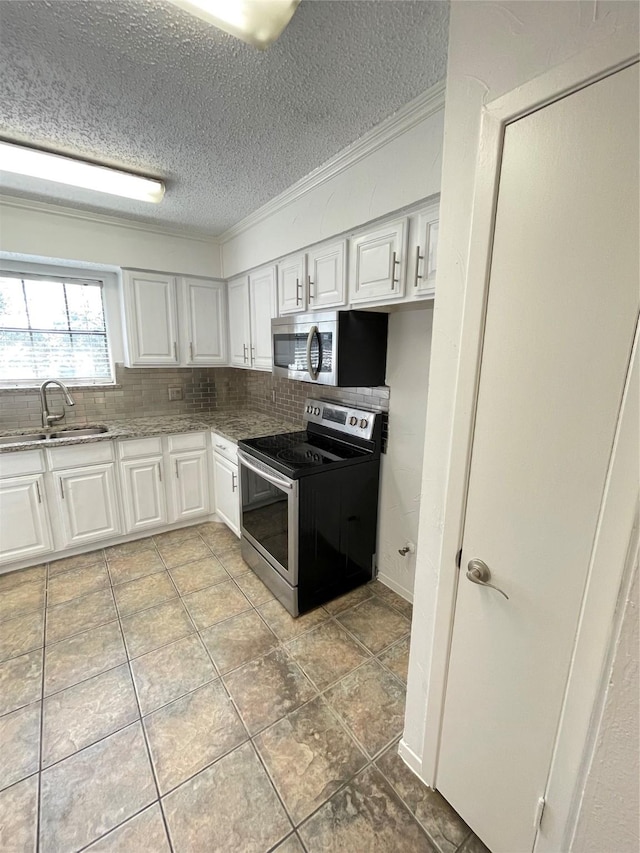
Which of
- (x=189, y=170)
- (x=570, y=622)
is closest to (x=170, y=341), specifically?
(x=189, y=170)

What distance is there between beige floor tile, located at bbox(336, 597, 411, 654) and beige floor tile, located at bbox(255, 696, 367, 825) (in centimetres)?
47

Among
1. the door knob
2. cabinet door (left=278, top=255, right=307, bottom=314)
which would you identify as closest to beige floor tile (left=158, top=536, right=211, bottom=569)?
cabinet door (left=278, top=255, right=307, bottom=314)

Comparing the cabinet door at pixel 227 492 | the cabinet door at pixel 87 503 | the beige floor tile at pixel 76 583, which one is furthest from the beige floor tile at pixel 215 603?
the cabinet door at pixel 87 503

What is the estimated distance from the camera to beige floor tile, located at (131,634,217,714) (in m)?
1.62

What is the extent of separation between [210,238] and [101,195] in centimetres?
92

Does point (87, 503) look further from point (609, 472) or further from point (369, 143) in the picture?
point (609, 472)

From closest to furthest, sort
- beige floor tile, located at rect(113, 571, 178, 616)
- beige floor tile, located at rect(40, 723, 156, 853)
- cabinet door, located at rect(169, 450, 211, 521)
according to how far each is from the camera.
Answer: beige floor tile, located at rect(40, 723, 156, 853) → beige floor tile, located at rect(113, 571, 178, 616) → cabinet door, located at rect(169, 450, 211, 521)

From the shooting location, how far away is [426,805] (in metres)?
1.24

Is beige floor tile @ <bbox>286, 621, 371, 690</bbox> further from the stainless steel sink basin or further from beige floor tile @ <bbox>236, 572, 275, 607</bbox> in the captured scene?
the stainless steel sink basin

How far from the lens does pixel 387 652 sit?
1.88 meters

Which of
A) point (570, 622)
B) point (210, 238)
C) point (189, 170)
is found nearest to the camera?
point (570, 622)

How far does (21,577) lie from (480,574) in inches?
117

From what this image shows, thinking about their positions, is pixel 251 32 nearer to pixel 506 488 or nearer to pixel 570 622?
pixel 506 488

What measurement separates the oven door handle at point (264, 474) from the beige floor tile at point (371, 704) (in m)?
0.98
